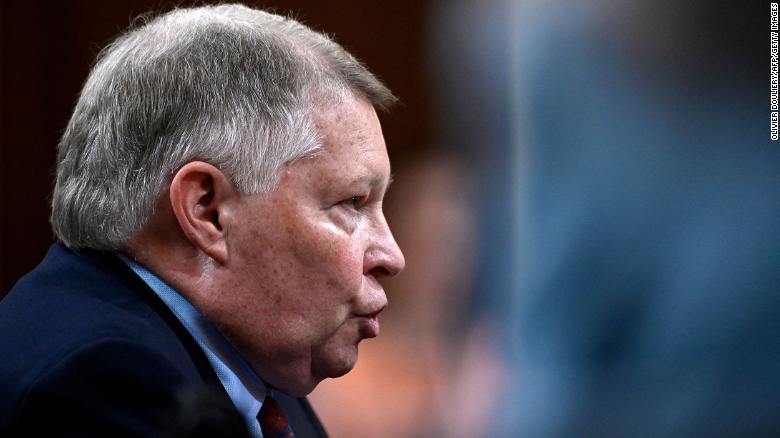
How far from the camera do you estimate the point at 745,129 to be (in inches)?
95.4

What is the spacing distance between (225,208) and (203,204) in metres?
0.03

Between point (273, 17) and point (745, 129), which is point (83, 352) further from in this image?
point (745, 129)

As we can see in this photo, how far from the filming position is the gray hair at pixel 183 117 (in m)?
1.16

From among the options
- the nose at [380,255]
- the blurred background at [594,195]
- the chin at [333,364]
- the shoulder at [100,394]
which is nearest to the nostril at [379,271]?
the nose at [380,255]

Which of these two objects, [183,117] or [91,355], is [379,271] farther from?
[91,355]

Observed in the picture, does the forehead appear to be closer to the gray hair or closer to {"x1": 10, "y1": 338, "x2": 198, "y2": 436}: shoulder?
the gray hair

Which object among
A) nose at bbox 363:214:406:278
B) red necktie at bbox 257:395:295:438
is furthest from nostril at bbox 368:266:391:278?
red necktie at bbox 257:395:295:438

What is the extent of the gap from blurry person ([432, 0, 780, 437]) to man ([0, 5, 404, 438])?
4.10 feet

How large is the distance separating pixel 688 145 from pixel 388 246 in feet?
4.63

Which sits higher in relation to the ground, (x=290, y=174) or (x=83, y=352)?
(x=290, y=174)

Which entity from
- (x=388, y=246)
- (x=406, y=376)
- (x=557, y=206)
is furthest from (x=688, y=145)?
(x=388, y=246)

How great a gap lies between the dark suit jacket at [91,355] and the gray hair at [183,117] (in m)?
0.07

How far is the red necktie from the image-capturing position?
1.25 m

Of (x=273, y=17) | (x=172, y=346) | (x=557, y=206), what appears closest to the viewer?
(x=172, y=346)
